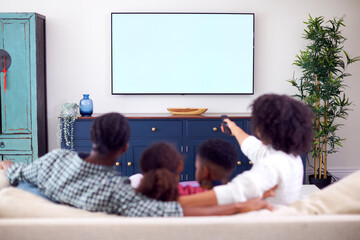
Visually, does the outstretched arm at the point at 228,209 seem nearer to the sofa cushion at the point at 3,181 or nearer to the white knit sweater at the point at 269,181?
the white knit sweater at the point at 269,181

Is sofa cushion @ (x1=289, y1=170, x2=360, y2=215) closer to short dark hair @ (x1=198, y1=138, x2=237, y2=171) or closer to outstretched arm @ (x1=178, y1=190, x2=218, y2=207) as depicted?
outstretched arm @ (x1=178, y1=190, x2=218, y2=207)

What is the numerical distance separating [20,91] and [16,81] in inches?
4.1

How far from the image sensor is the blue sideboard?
396cm

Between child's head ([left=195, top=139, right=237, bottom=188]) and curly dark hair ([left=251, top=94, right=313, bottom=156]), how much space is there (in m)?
0.19

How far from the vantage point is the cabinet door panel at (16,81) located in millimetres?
3947

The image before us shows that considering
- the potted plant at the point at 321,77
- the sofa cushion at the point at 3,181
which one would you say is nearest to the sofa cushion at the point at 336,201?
the sofa cushion at the point at 3,181

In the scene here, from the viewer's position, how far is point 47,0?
4375mm

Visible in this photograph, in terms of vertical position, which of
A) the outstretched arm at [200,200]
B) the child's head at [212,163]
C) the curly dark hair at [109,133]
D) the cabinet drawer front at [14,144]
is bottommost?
the cabinet drawer front at [14,144]

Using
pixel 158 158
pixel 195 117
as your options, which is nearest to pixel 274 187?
pixel 158 158

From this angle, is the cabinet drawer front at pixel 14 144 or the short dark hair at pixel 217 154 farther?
the cabinet drawer front at pixel 14 144

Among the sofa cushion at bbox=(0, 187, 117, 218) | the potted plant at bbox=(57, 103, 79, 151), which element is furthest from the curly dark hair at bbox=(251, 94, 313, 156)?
the potted plant at bbox=(57, 103, 79, 151)

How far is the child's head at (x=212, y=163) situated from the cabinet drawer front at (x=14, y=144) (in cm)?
284

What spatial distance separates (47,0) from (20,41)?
0.68 meters

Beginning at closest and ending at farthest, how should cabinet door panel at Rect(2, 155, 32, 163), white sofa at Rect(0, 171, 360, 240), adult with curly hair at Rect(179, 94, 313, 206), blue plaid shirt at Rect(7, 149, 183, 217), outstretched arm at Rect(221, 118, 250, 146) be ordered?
Answer: white sofa at Rect(0, 171, 360, 240) → blue plaid shirt at Rect(7, 149, 183, 217) → adult with curly hair at Rect(179, 94, 313, 206) → outstretched arm at Rect(221, 118, 250, 146) → cabinet door panel at Rect(2, 155, 32, 163)
